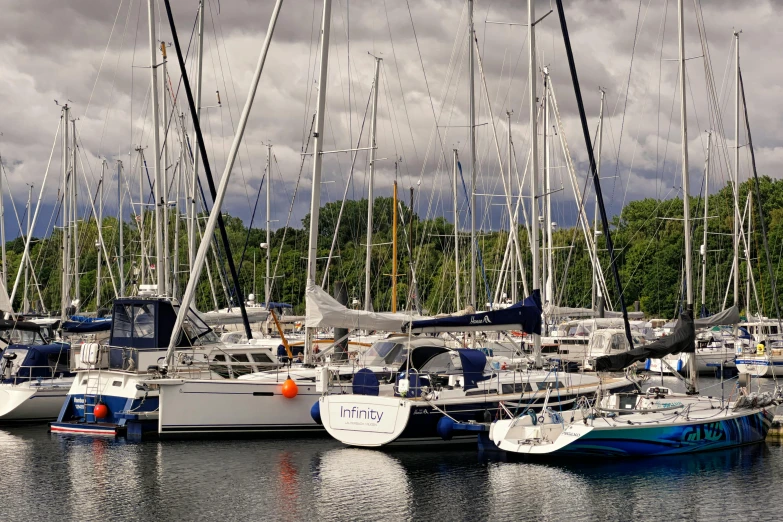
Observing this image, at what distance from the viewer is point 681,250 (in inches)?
3489

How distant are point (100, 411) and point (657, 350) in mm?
15728

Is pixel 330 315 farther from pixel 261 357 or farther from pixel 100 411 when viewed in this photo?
pixel 100 411

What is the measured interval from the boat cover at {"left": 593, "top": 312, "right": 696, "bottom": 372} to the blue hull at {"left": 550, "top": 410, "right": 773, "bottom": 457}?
2.50m

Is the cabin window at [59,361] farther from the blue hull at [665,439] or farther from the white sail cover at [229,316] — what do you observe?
the blue hull at [665,439]

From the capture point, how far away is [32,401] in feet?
106

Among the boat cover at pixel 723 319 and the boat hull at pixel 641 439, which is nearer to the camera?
the boat hull at pixel 641 439

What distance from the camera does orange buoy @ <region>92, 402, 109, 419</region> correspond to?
2914 cm

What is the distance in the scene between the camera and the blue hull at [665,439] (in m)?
23.7

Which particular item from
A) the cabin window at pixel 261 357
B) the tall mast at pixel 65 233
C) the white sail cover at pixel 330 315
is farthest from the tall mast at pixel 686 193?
the tall mast at pixel 65 233

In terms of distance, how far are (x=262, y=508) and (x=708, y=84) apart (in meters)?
21.0

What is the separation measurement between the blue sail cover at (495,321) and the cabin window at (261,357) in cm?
596

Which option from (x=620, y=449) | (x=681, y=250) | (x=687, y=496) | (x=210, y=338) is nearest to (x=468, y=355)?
(x=620, y=449)

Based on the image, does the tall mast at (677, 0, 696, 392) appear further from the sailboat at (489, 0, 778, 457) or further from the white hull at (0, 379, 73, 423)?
the white hull at (0, 379, 73, 423)

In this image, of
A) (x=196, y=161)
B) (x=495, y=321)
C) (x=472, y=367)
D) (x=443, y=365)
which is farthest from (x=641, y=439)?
(x=196, y=161)
